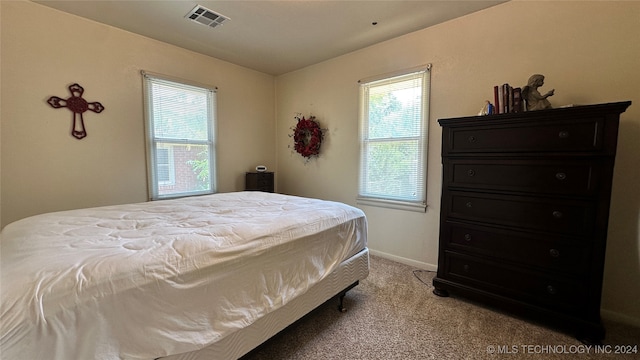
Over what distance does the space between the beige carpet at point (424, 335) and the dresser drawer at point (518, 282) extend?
0.20 meters

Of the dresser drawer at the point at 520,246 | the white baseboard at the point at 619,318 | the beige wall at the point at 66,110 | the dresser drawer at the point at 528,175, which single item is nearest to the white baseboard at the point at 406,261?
the dresser drawer at the point at 520,246

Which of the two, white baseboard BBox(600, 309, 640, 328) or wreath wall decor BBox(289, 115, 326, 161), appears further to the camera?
wreath wall decor BBox(289, 115, 326, 161)

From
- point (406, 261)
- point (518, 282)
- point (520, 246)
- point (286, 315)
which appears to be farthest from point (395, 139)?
point (286, 315)

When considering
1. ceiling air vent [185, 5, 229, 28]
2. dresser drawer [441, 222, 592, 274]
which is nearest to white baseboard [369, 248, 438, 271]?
dresser drawer [441, 222, 592, 274]

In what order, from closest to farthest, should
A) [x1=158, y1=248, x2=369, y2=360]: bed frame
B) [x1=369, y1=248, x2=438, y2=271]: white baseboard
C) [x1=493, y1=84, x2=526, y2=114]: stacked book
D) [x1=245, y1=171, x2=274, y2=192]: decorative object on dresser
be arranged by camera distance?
[x1=158, y1=248, x2=369, y2=360]: bed frame, [x1=493, y1=84, x2=526, y2=114]: stacked book, [x1=369, y1=248, x2=438, y2=271]: white baseboard, [x1=245, y1=171, x2=274, y2=192]: decorative object on dresser

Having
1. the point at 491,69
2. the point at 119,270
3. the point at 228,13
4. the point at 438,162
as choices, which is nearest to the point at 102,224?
the point at 119,270

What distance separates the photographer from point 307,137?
3838 millimetres

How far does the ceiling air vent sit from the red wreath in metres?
1.60

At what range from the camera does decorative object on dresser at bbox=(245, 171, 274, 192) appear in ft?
12.5

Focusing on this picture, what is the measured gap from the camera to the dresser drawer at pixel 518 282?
173 cm

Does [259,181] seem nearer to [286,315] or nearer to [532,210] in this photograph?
[286,315]

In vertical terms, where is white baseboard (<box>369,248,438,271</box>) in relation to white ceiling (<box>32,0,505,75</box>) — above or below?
below

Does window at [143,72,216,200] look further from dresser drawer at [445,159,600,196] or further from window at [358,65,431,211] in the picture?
dresser drawer at [445,159,600,196]

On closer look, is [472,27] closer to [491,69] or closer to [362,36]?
[491,69]
